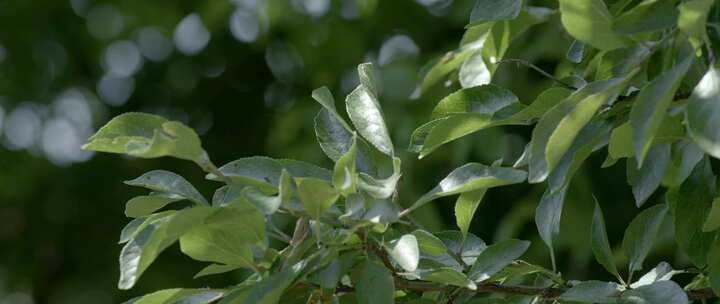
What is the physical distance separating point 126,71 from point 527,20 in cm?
201

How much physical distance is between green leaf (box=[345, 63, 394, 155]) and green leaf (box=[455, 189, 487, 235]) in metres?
0.11

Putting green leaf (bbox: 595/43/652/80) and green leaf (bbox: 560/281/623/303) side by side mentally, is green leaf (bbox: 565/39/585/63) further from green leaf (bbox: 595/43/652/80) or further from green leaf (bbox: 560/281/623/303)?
green leaf (bbox: 560/281/623/303)

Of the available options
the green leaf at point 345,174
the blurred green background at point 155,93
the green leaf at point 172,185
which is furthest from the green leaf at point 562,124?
the blurred green background at point 155,93

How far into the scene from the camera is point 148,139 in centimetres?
60

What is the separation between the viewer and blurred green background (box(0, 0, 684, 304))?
7.76 ft

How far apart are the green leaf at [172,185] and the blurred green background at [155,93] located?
4.76 feet

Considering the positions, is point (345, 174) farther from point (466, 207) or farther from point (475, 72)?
point (475, 72)

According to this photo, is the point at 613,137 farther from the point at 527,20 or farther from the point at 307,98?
the point at 307,98

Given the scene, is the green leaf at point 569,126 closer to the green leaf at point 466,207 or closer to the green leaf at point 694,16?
the green leaf at point 694,16

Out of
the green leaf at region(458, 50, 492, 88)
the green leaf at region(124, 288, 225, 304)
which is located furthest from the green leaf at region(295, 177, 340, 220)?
the green leaf at region(458, 50, 492, 88)

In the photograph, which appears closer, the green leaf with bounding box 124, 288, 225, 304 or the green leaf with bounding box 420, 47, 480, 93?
the green leaf with bounding box 124, 288, 225, 304

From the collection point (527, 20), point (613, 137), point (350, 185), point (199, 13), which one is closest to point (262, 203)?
point (350, 185)

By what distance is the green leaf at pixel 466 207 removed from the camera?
762 millimetres

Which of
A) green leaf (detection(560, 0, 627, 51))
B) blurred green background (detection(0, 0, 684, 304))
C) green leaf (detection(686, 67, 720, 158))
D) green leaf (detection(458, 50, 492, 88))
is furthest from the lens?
blurred green background (detection(0, 0, 684, 304))
